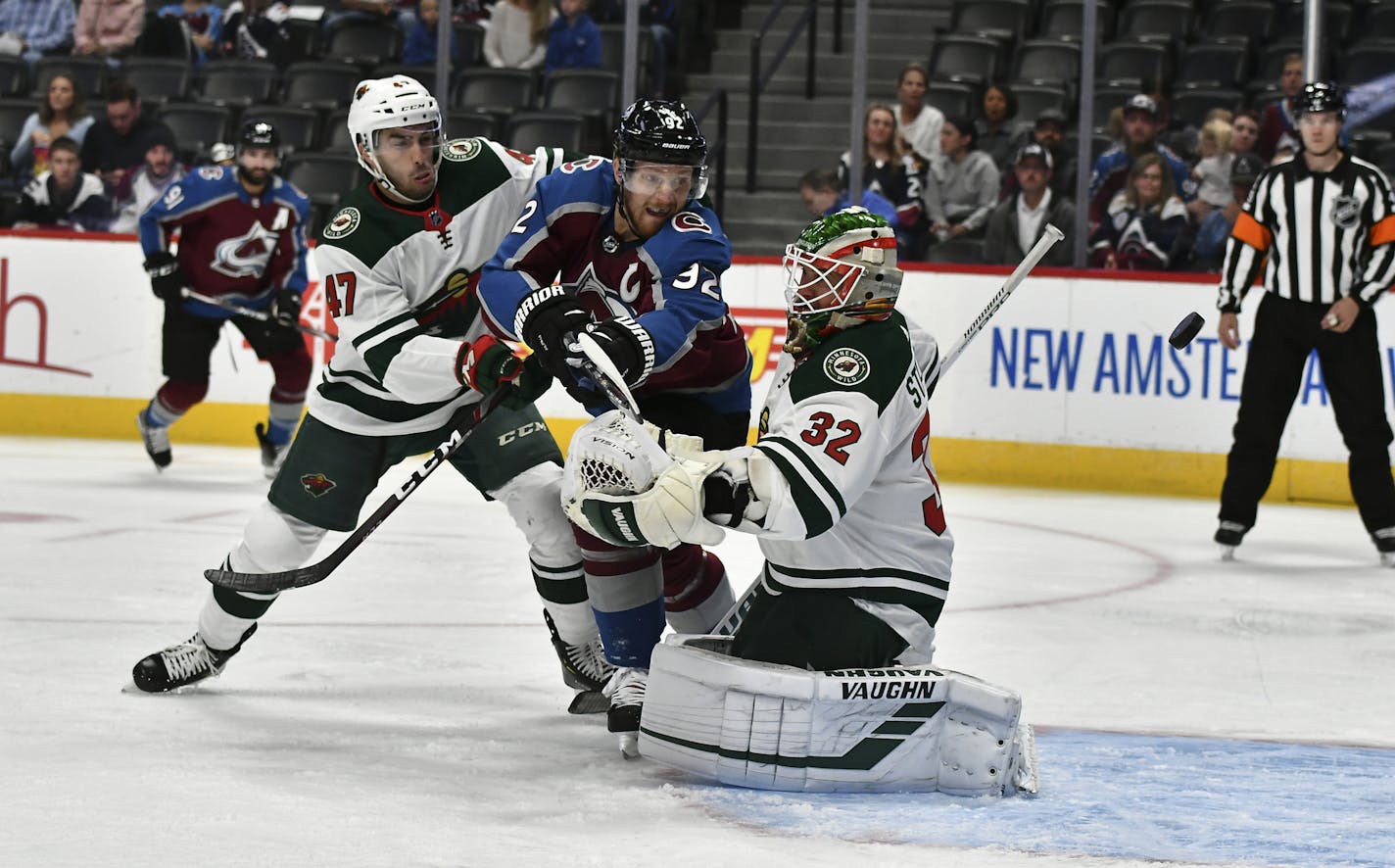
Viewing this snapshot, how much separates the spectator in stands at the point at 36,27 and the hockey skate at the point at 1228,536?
6.59 m

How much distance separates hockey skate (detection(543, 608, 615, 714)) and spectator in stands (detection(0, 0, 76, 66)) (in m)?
7.18

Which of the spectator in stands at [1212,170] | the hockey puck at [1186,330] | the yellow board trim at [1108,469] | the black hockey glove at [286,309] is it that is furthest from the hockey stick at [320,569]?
the spectator in stands at [1212,170]

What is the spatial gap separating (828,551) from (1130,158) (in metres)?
4.81

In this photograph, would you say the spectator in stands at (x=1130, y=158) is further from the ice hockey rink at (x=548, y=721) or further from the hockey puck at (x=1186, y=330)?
the hockey puck at (x=1186, y=330)

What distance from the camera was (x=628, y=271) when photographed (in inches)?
130

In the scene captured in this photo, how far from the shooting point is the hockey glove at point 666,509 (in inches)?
106

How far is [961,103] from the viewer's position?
323 inches

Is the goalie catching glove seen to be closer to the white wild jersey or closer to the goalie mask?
the goalie mask

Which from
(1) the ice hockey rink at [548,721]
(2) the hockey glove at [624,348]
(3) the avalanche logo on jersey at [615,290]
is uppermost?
(3) the avalanche logo on jersey at [615,290]

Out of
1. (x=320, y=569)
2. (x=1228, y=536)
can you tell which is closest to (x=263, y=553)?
(x=320, y=569)

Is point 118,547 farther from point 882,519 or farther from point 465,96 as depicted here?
point 465,96

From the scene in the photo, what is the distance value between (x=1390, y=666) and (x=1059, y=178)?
11.7ft

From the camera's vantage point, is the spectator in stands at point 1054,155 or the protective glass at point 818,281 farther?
the spectator in stands at point 1054,155

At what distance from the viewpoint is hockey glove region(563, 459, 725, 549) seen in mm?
2695
